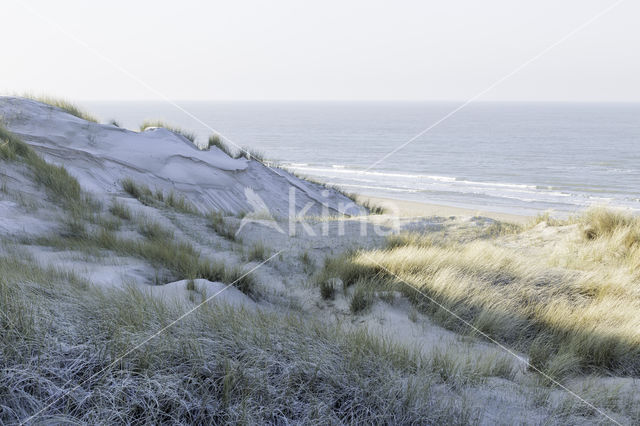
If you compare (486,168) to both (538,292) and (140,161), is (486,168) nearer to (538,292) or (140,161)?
(140,161)

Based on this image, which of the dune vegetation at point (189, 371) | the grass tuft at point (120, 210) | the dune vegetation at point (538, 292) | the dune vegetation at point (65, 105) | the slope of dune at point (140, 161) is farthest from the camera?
the dune vegetation at point (65, 105)

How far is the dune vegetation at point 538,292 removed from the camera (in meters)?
3.48

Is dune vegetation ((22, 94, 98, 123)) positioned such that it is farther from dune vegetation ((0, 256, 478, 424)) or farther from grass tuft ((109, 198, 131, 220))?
dune vegetation ((0, 256, 478, 424))

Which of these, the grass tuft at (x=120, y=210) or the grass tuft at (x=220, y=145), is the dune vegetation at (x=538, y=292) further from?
the grass tuft at (x=220, y=145)

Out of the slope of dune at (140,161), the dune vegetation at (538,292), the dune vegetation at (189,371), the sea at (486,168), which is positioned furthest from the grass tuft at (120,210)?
the sea at (486,168)

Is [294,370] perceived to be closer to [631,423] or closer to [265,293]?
[631,423]

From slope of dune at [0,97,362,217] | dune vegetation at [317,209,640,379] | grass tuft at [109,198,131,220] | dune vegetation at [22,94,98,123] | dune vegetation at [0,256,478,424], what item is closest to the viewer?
dune vegetation at [0,256,478,424]

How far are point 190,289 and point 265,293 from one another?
90 cm

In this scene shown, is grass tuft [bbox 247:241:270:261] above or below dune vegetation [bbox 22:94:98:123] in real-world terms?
below

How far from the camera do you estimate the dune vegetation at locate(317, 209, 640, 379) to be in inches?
137

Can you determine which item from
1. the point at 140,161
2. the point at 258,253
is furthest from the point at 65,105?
the point at 258,253

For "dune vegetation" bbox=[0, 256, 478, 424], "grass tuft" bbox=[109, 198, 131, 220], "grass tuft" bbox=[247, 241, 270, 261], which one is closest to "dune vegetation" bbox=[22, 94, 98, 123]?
"grass tuft" bbox=[109, 198, 131, 220]

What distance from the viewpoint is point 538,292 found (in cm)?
475

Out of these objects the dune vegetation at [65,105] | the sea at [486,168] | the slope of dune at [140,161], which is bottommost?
the sea at [486,168]
